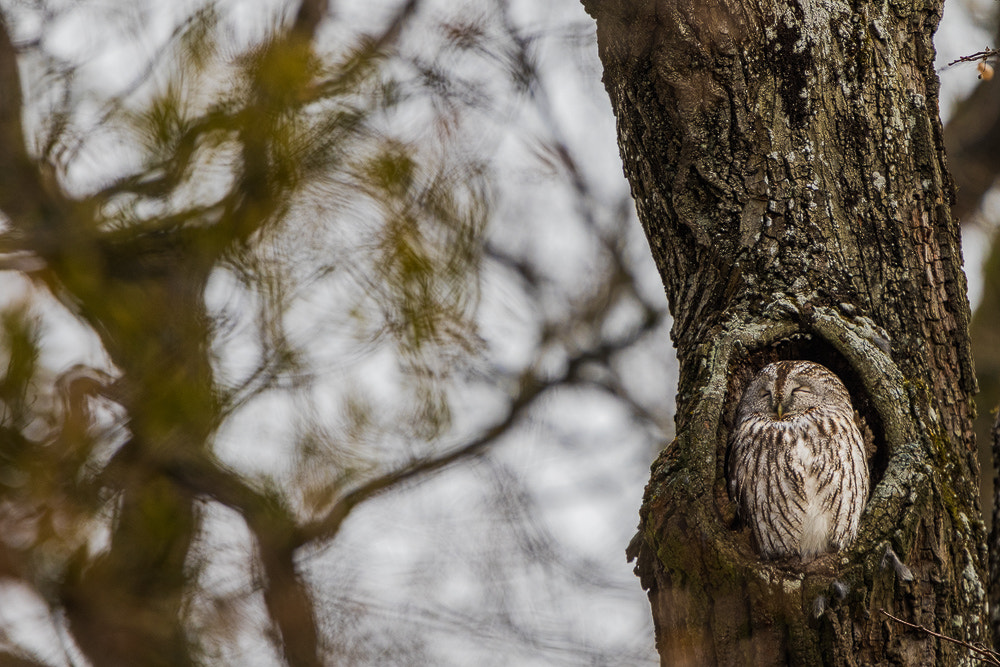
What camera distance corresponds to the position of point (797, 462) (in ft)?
9.54

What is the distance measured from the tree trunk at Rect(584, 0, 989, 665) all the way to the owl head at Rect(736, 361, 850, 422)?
37 mm

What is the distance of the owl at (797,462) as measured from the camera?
9.01ft

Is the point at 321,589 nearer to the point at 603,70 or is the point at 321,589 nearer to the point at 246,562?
the point at 246,562

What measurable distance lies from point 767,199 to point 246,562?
154 centimetres

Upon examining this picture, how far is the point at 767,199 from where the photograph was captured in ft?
8.64

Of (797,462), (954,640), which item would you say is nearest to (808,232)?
(797,462)

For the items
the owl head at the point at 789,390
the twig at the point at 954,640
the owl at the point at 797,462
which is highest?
the owl head at the point at 789,390

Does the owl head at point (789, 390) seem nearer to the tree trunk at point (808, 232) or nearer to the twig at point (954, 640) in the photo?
the tree trunk at point (808, 232)

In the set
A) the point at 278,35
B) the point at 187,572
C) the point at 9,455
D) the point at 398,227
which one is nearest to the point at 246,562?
the point at 187,572

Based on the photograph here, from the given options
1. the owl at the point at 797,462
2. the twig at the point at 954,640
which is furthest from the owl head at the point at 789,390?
the twig at the point at 954,640

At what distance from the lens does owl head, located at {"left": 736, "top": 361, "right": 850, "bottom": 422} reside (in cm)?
276

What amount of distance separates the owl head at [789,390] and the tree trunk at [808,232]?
37 millimetres

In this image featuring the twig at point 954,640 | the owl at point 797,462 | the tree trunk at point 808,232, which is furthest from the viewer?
the owl at point 797,462

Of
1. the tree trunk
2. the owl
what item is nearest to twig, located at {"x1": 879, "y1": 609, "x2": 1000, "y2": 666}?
the tree trunk
